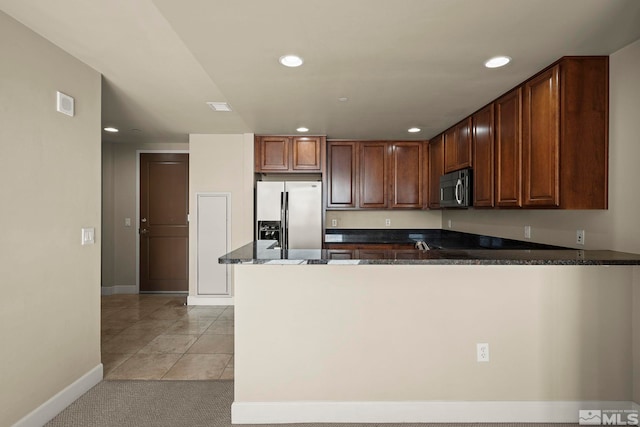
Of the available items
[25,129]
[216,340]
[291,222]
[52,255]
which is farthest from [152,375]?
[291,222]

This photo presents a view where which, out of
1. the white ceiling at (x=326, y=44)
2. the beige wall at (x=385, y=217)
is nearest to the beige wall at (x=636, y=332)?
the white ceiling at (x=326, y=44)

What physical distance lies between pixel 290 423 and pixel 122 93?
2.98 metres

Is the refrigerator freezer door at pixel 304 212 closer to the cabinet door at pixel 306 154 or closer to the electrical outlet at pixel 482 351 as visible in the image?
the cabinet door at pixel 306 154

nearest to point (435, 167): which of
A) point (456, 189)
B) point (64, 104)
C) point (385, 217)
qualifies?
point (456, 189)

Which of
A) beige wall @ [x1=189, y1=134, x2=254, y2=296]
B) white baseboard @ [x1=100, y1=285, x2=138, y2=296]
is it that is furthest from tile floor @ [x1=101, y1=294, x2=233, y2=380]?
beige wall @ [x1=189, y1=134, x2=254, y2=296]

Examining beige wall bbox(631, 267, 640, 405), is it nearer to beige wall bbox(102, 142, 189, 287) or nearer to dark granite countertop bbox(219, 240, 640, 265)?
dark granite countertop bbox(219, 240, 640, 265)

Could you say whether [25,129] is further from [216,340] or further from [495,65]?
[495,65]

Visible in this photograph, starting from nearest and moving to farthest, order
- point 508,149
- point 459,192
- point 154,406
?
point 154,406
point 508,149
point 459,192

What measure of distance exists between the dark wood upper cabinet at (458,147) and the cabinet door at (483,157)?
12 centimetres

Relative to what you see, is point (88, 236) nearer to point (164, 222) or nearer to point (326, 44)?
point (326, 44)

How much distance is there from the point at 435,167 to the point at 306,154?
1.69 m

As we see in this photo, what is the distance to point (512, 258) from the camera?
1.97m

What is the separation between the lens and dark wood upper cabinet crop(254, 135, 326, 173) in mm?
4473

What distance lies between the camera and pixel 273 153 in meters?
4.50
